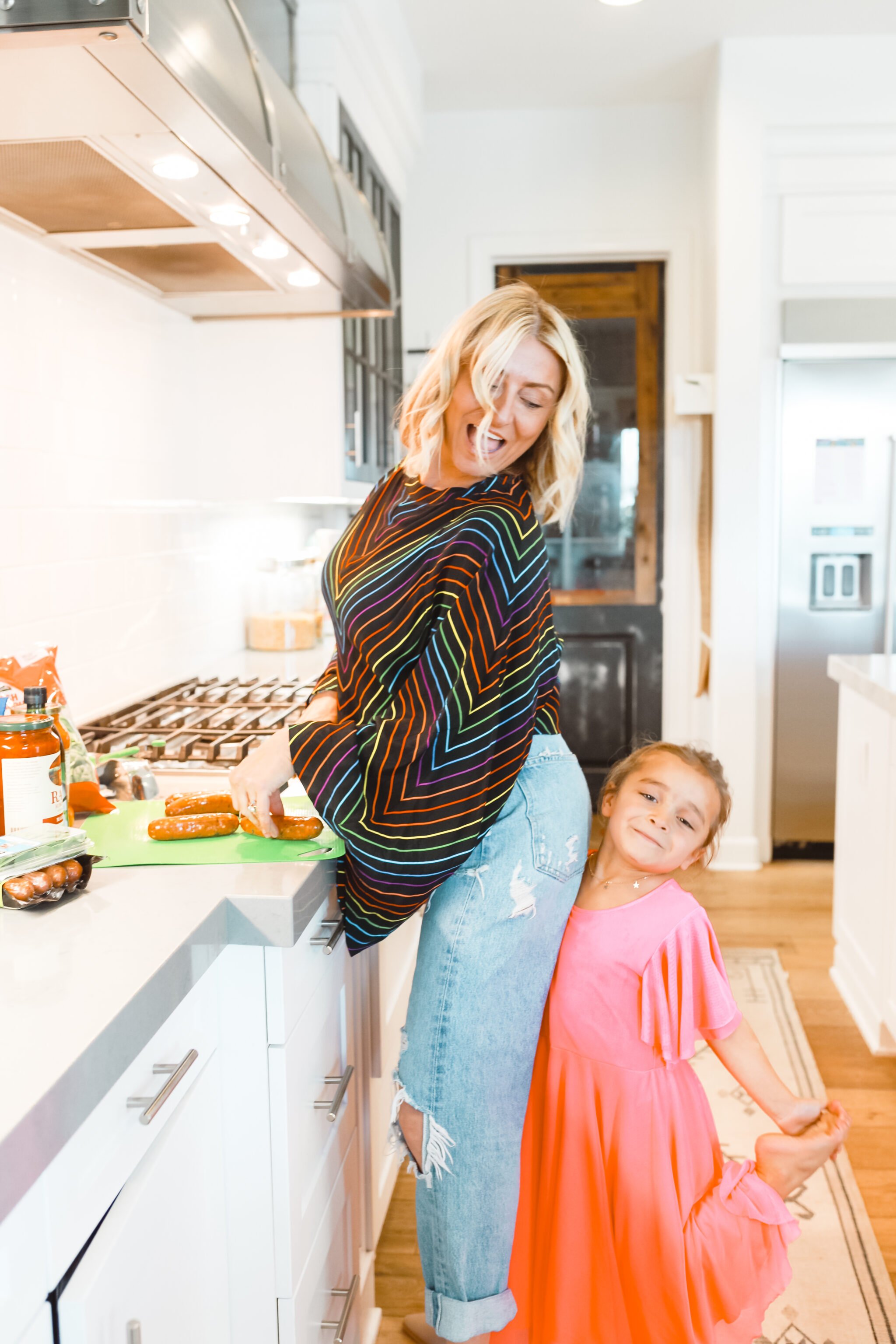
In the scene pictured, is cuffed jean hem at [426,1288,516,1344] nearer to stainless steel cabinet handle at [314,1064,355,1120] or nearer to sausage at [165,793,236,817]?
stainless steel cabinet handle at [314,1064,355,1120]

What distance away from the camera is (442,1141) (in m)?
1.28

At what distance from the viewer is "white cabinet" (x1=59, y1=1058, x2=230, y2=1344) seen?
79cm

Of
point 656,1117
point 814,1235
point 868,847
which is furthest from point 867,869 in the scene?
point 656,1117

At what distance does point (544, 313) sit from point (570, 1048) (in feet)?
3.03

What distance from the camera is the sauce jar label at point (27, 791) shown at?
121 cm

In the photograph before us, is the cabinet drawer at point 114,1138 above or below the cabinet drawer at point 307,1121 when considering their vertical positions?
above

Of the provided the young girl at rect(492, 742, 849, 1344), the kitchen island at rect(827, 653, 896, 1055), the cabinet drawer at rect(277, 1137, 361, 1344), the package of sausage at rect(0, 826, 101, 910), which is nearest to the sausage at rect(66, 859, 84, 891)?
the package of sausage at rect(0, 826, 101, 910)

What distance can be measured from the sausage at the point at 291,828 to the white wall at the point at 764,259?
2824mm

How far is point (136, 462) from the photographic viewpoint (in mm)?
2211

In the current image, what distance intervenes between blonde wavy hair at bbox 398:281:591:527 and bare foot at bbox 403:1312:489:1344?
123cm

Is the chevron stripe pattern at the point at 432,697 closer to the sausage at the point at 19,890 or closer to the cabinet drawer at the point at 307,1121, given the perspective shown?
the cabinet drawer at the point at 307,1121

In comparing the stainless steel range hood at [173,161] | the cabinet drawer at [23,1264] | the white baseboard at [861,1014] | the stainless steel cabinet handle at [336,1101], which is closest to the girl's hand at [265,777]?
the stainless steel cabinet handle at [336,1101]

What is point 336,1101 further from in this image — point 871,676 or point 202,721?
point 871,676

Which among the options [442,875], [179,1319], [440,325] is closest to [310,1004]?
[442,875]
